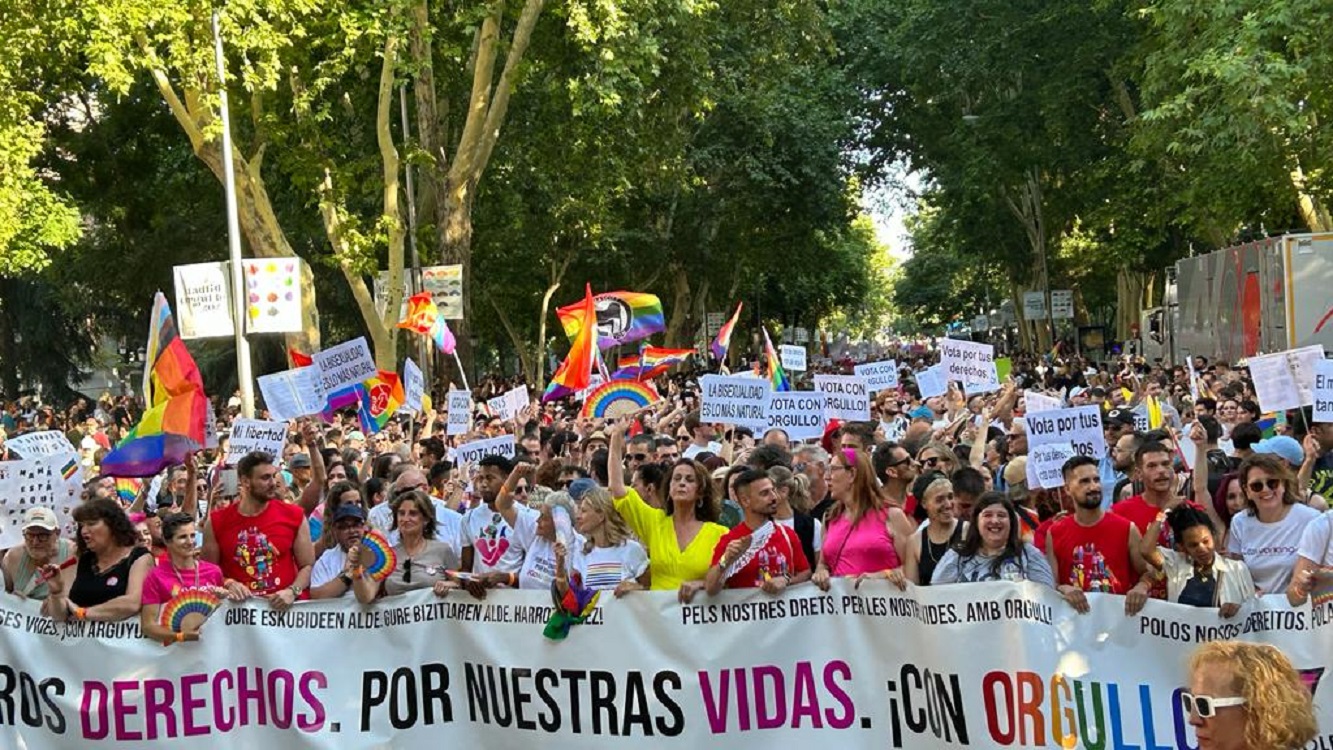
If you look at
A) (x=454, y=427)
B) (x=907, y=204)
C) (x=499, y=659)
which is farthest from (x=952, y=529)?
(x=907, y=204)

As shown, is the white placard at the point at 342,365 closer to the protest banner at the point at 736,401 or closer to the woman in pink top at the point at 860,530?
the protest banner at the point at 736,401

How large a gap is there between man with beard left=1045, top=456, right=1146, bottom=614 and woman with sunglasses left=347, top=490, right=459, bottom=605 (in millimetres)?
2605

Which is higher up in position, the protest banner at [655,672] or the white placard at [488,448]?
the white placard at [488,448]

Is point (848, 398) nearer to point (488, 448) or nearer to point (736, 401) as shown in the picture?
point (736, 401)

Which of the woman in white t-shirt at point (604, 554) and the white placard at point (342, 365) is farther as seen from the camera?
the white placard at point (342, 365)

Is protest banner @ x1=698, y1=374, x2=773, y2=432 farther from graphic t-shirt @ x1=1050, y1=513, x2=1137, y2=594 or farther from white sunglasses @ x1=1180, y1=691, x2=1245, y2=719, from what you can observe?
white sunglasses @ x1=1180, y1=691, x2=1245, y2=719

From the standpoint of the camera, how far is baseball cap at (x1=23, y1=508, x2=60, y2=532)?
8.38 meters

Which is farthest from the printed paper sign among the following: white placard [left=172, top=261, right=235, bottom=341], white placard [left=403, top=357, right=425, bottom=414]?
white placard [left=172, top=261, right=235, bottom=341]

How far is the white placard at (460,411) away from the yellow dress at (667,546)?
7.95 meters

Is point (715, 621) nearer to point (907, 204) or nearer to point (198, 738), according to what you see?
point (198, 738)

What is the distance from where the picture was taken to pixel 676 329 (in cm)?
5069

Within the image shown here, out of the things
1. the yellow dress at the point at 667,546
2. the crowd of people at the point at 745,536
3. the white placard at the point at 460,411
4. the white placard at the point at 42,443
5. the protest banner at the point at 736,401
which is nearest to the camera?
the crowd of people at the point at 745,536

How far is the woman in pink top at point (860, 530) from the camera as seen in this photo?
25.7 feet

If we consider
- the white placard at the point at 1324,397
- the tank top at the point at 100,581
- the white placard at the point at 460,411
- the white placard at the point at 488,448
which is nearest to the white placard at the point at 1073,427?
the white placard at the point at 1324,397
